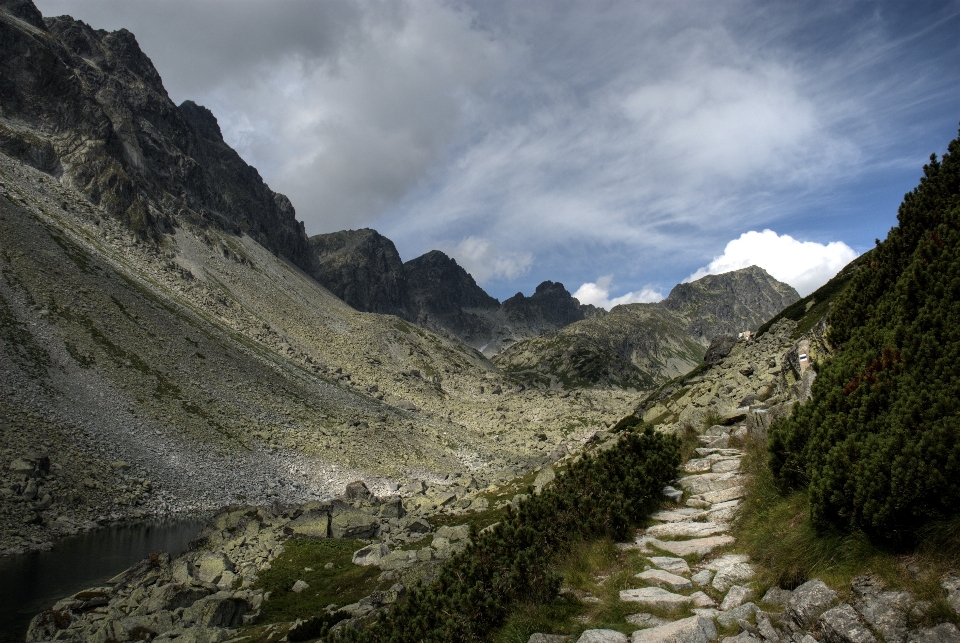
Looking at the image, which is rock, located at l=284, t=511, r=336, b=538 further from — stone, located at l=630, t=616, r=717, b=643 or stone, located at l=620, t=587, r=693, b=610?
stone, located at l=630, t=616, r=717, b=643

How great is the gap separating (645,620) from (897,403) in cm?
537

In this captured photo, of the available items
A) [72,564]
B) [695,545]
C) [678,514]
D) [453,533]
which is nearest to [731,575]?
[695,545]

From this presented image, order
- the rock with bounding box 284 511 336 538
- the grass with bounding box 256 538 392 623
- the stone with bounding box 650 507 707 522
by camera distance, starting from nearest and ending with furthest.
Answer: the stone with bounding box 650 507 707 522 → the grass with bounding box 256 538 392 623 → the rock with bounding box 284 511 336 538

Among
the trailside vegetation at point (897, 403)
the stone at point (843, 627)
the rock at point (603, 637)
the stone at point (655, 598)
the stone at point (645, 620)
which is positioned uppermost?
the trailside vegetation at point (897, 403)

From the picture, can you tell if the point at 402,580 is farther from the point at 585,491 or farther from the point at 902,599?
the point at 902,599

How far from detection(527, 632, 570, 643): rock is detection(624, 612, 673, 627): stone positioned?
1.12 meters

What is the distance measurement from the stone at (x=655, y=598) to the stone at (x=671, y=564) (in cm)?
80

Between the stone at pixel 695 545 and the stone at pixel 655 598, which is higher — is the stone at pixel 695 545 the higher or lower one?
the higher one

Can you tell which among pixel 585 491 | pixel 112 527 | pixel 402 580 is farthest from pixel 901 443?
pixel 112 527

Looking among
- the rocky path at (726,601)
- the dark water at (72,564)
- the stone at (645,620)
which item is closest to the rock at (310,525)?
the dark water at (72,564)

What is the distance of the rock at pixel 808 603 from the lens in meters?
6.84

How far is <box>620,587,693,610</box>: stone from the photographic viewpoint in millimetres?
8570

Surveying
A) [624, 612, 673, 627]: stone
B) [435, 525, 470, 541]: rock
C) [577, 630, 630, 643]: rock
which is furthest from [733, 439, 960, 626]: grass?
[435, 525, 470, 541]: rock

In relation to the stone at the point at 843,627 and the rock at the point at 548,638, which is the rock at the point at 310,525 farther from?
the stone at the point at 843,627
